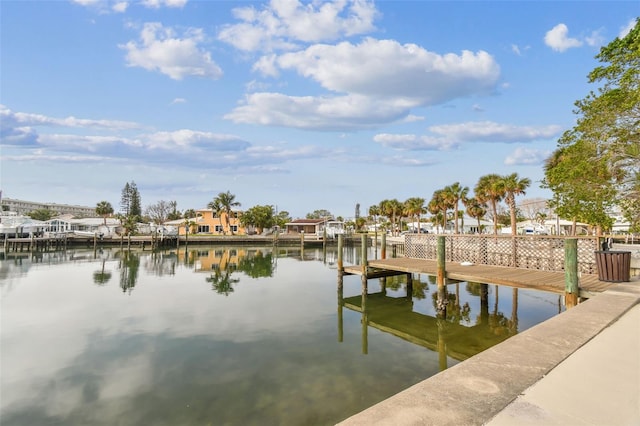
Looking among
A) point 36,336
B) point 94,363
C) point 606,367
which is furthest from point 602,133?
point 36,336

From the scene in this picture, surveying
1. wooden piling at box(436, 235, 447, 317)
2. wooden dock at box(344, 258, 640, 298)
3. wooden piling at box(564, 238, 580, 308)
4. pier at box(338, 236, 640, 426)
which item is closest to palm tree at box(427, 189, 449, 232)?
wooden dock at box(344, 258, 640, 298)

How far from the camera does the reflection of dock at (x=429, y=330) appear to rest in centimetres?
1025

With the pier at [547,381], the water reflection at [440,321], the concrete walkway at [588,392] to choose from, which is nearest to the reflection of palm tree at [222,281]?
the water reflection at [440,321]

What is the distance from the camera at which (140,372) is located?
8750 mm

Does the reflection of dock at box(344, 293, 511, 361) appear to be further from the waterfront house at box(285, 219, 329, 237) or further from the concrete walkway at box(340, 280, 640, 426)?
the waterfront house at box(285, 219, 329, 237)

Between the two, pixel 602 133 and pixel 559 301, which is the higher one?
pixel 602 133

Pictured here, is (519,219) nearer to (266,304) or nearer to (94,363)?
(266,304)

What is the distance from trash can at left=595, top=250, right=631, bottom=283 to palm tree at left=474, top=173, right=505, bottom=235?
28090 millimetres

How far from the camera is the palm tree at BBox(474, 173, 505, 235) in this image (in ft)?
121

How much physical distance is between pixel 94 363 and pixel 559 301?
17.6 metres

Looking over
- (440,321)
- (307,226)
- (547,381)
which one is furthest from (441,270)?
(307,226)

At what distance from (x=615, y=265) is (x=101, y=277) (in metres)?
27.8

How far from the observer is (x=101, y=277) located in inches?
980

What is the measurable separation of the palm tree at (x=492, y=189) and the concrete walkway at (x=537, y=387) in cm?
3421
